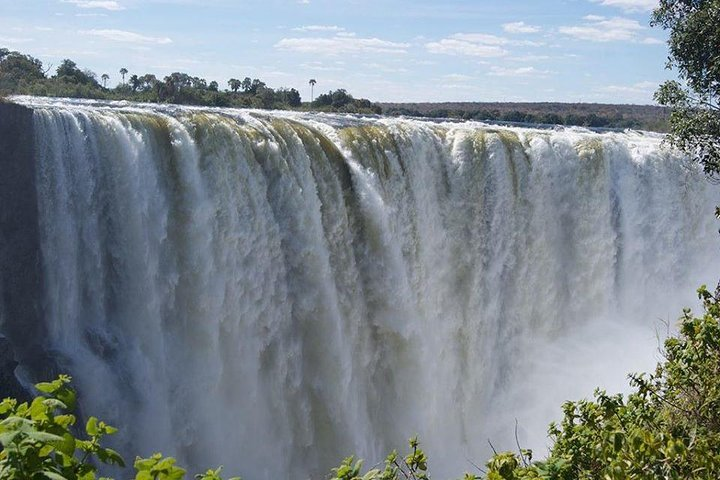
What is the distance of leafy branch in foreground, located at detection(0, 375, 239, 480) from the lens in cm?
241

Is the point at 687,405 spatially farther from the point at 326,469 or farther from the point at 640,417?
the point at 326,469

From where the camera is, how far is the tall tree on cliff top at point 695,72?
12.6 meters

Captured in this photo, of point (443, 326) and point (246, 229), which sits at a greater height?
point (246, 229)

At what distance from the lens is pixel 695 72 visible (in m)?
13.1

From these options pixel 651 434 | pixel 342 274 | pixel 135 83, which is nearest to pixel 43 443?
pixel 651 434

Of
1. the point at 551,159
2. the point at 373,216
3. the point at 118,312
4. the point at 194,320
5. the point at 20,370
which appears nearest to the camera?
the point at 20,370

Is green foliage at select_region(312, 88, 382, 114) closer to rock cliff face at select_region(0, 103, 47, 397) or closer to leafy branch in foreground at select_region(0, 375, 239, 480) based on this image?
rock cliff face at select_region(0, 103, 47, 397)

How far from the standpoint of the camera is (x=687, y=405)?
17.4 feet

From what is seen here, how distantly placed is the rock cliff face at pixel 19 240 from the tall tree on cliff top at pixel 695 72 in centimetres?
A: 928

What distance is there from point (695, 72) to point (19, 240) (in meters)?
10.2

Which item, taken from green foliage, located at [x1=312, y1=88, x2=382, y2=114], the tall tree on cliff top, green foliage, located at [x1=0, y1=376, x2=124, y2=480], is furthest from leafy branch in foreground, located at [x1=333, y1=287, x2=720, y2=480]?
green foliage, located at [x1=312, y1=88, x2=382, y2=114]

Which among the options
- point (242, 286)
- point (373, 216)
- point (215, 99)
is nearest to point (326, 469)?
point (242, 286)

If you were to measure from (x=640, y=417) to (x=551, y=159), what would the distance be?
47.5 feet

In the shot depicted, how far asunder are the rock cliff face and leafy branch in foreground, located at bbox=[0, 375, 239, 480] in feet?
26.9
